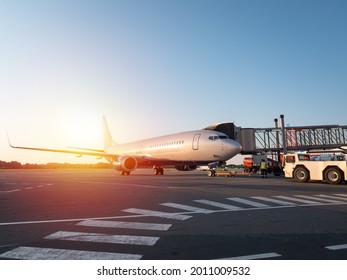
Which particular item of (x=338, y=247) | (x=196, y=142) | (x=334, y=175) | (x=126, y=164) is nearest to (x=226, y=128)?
(x=196, y=142)

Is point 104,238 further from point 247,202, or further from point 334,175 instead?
point 334,175

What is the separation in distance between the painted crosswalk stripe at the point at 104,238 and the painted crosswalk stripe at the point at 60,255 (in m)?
0.84

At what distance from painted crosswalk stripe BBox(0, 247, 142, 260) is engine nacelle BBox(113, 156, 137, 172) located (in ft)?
91.1

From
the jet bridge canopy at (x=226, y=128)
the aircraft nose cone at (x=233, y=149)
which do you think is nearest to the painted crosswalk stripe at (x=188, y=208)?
the aircraft nose cone at (x=233, y=149)

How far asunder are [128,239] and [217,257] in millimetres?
2265

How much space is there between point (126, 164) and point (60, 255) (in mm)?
28364

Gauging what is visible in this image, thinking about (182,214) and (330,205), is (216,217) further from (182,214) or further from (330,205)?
(330,205)

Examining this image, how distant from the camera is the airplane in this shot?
2970 cm

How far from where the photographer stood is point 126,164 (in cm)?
3366

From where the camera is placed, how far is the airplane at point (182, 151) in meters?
29.7

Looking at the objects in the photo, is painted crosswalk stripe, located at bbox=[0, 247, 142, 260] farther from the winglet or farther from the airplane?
the winglet

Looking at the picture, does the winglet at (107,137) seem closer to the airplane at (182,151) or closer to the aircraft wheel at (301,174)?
the airplane at (182,151)

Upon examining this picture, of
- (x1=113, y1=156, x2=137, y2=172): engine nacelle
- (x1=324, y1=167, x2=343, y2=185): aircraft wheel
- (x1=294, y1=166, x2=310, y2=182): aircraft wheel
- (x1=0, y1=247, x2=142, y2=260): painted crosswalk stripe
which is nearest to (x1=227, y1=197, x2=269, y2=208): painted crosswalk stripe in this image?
(x1=0, y1=247, x2=142, y2=260): painted crosswalk stripe

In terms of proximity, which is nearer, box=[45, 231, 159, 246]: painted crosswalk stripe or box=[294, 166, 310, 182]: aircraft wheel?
box=[45, 231, 159, 246]: painted crosswalk stripe
